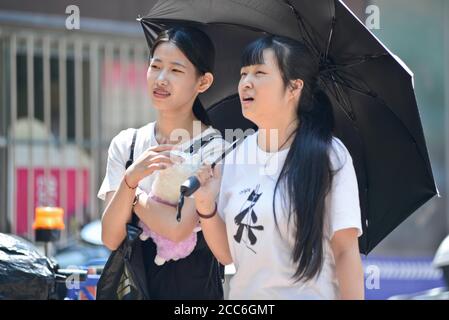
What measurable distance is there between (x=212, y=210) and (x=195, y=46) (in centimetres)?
69

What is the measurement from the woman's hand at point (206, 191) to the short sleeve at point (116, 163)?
0.42 metres

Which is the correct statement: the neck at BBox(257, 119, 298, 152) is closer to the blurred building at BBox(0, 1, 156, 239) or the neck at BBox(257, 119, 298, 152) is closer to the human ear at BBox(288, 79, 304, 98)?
the human ear at BBox(288, 79, 304, 98)

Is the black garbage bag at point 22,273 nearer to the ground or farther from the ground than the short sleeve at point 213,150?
nearer to the ground

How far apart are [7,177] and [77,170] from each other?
2.16 feet

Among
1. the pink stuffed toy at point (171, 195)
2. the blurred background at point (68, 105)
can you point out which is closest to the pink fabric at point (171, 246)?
the pink stuffed toy at point (171, 195)

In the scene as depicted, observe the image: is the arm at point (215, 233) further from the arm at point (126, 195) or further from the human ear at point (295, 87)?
the human ear at point (295, 87)

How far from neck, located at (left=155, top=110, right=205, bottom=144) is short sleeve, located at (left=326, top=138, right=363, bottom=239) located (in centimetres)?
62

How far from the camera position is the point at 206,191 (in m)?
3.07

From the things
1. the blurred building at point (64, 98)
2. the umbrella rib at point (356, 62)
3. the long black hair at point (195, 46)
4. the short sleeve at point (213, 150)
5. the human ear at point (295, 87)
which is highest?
the blurred building at point (64, 98)

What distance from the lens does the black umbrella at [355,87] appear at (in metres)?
3.29

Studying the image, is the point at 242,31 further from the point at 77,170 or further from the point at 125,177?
the point at 77,170

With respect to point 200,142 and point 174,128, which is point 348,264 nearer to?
point 200,142

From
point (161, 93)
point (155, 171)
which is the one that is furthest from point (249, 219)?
point (161, 93)
